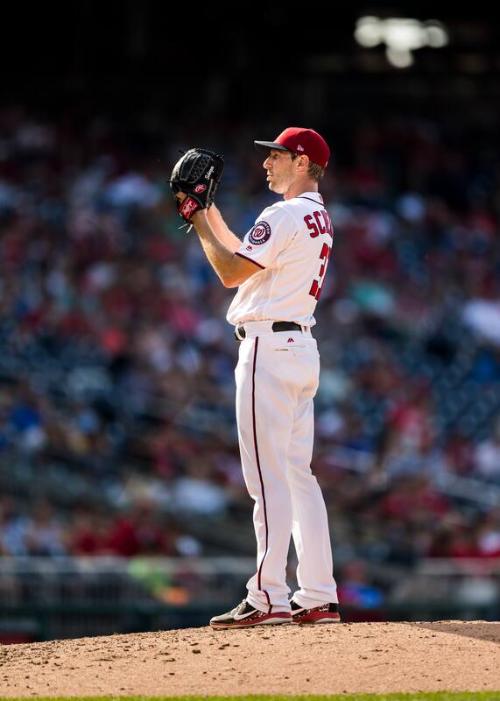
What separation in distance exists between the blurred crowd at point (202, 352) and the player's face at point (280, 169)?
541 cm

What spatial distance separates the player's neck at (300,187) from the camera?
5906 millimetres

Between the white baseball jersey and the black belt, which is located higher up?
the white baseball jersey

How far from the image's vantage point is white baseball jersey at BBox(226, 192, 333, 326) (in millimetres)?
5621

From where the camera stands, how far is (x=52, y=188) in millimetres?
15188

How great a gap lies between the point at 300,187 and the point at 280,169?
0.11 metres

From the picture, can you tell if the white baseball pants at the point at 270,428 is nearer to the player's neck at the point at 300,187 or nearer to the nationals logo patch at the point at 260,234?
the nationals logo patch at the point at 260,234

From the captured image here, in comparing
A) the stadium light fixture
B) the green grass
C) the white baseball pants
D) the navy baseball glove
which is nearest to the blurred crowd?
the stadium light fixture

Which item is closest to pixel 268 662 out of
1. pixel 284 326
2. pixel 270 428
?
pixel 270 428

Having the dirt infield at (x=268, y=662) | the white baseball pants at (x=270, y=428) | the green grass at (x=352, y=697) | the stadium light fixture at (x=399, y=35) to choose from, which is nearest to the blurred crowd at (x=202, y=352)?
the stadium light fixture at (x=399, y=35)

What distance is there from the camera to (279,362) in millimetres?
5656

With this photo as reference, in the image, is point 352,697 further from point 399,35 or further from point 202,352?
point 399,35

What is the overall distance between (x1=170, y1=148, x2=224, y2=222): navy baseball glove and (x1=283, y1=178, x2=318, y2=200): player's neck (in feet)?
1.01

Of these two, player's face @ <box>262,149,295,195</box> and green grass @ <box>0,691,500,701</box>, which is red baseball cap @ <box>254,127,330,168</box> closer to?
player's face @ <box>262,149,295,195</box>

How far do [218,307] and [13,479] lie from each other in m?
3.13
